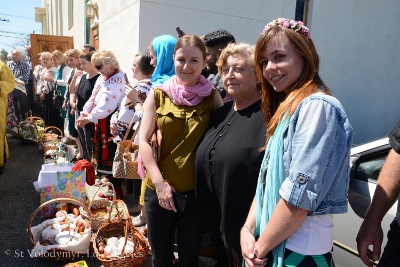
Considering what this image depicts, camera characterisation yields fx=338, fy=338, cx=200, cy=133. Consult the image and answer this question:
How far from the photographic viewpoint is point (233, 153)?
1701 mm

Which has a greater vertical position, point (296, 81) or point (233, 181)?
point (296, 81)

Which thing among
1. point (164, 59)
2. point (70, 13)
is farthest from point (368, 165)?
point (70, 13)

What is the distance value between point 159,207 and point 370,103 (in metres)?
7.16

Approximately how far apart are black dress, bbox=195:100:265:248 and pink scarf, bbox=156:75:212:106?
0.24 metres

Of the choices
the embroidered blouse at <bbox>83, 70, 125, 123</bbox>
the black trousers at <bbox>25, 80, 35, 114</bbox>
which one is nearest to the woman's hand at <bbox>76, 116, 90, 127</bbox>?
the embroidered blouse at <bbox>83, 70, 125, 123</bbox>

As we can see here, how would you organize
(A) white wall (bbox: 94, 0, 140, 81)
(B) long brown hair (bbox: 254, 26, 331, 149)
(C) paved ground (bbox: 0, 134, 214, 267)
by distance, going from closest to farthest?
(B) long brown hair (bbox: 254, 26, 331, 149) < (C) paved ground (bbox: 0, 134, 214, 267) < (A) white wall (bbox: 94, 0, 140, 81)

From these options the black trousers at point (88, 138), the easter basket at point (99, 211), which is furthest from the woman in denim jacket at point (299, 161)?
the black trousers at point (88, 138)

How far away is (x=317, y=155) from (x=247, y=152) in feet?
1.93

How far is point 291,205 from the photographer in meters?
1.18

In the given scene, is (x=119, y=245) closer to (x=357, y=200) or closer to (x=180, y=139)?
(x=180, y=139)

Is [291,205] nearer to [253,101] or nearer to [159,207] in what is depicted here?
[253,101]

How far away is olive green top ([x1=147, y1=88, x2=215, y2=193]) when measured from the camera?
204 cm

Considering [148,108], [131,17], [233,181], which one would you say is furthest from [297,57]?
[131,17]

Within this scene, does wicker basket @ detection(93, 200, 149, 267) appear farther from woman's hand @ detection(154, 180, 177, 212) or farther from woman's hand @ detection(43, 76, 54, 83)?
woman's hand @ detection(43, 76, 54, 83)
